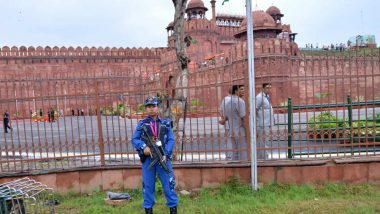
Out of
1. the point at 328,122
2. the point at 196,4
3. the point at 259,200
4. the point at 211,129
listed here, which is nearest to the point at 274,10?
the point at 196,4

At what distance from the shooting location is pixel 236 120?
15.6 feet

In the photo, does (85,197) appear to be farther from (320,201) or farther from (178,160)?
(320,201)

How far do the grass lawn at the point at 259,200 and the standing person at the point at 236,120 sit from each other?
17.2 inches

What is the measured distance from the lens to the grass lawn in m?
3.73

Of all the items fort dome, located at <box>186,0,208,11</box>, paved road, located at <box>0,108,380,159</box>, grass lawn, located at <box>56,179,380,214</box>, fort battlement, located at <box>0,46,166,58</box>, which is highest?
fort dome, located at <box>186,0,208,11</box>

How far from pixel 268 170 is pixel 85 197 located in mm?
2569

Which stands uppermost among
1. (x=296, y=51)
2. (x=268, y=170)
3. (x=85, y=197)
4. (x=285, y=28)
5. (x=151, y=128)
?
(x=285, y=28)

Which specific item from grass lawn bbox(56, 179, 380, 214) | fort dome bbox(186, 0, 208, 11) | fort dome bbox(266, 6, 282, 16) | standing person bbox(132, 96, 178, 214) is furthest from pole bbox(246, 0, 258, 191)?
fort dome bbox(266, 6, 282, 16)

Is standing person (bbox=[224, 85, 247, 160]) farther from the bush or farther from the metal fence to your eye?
the bush

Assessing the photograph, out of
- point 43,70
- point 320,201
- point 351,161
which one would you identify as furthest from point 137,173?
point 43,70

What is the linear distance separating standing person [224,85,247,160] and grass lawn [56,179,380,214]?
44cm

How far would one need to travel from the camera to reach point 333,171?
4.48 meters

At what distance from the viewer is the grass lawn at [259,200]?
3727mm

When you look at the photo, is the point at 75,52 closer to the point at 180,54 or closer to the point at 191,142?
the point at 180,54
